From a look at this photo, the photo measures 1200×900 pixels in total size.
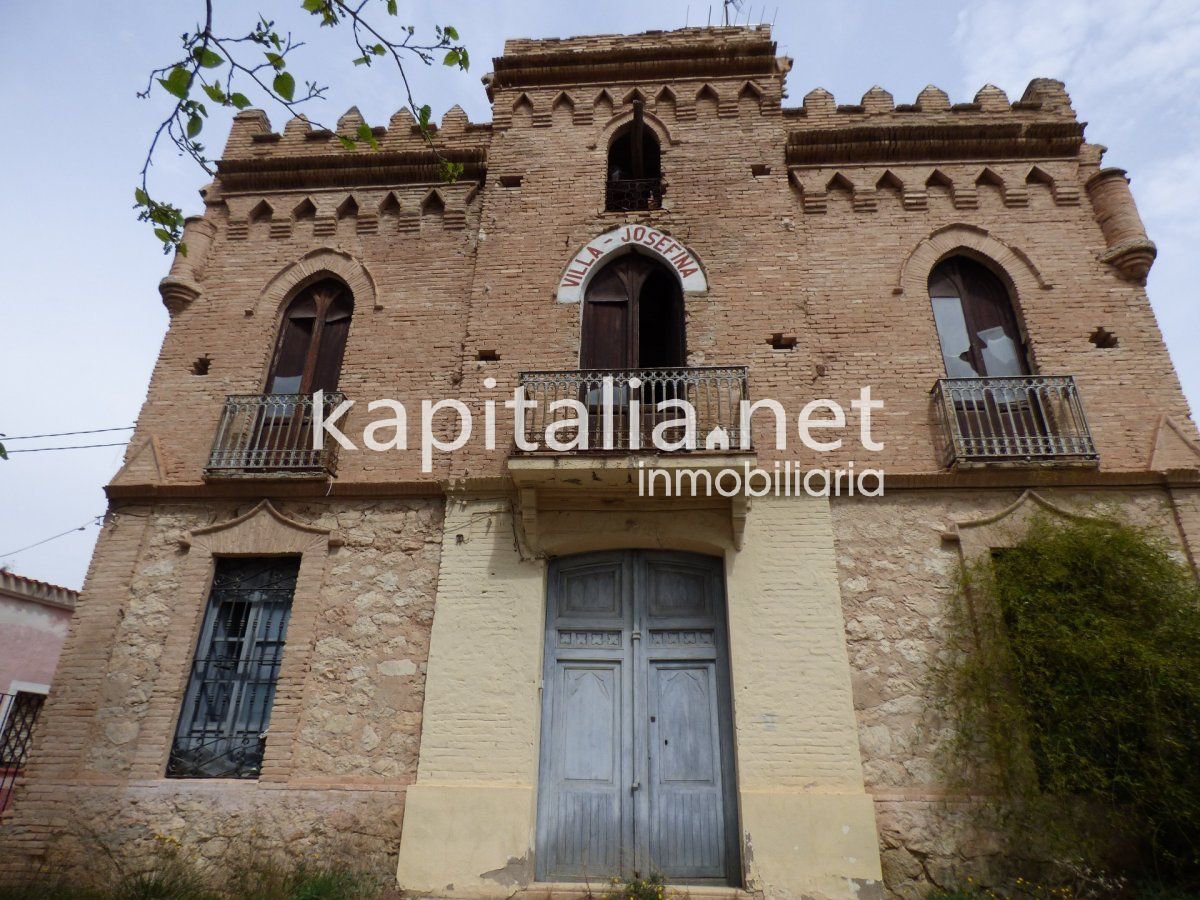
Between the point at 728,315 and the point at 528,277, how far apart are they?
2.48 m

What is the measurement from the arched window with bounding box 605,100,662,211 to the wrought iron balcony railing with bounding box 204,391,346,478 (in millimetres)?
4513

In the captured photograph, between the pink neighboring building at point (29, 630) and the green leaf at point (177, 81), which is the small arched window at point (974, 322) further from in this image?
the pink neighboring building at point (29, 630)

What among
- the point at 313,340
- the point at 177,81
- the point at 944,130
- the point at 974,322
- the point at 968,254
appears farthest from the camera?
the point at 944,130

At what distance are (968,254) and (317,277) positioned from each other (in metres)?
8.37

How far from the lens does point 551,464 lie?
260 inches

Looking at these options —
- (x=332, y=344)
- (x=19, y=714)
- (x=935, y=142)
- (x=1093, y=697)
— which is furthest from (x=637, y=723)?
(x=19, y=714)

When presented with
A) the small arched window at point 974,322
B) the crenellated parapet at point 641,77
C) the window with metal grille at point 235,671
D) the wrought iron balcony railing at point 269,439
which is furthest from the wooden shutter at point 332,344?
the small arched window at point 974,322

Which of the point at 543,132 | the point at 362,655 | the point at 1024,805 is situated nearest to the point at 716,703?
the point at 1024,805

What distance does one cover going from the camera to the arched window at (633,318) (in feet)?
27.2

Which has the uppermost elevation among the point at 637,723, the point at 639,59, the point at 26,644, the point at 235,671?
the point at 639,59

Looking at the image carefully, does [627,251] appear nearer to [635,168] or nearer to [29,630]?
[635,168]

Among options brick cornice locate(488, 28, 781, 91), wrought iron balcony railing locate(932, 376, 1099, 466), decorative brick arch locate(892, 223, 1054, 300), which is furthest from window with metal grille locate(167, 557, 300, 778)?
decorative brick arch locate(892, 223, 1054, 300)

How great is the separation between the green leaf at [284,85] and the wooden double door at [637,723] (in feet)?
15.8

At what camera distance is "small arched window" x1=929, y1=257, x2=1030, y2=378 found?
319 inches
